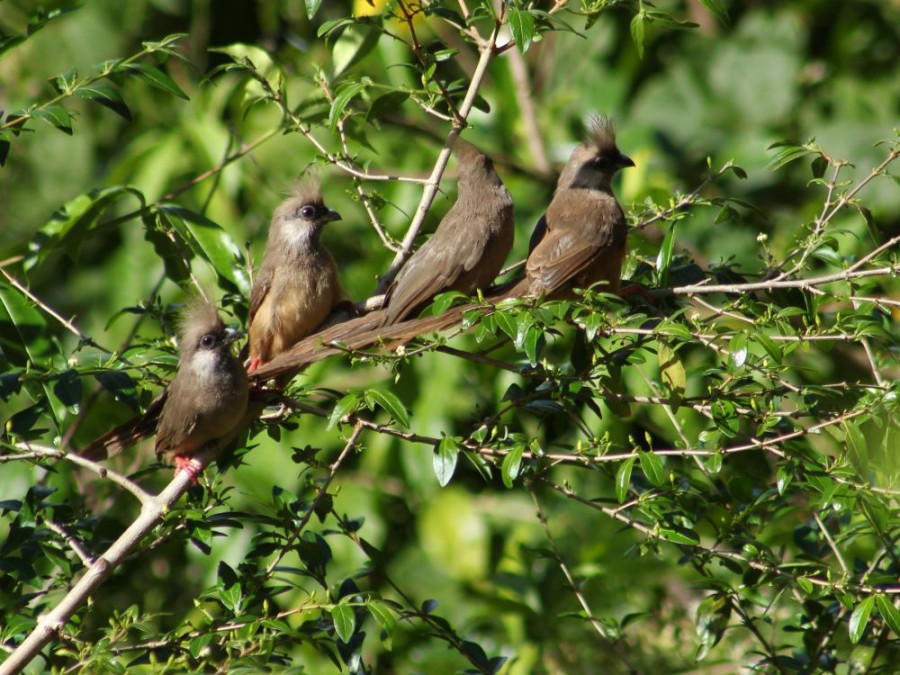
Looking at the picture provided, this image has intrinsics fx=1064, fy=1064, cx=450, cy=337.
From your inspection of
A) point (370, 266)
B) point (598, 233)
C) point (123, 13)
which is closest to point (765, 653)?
point (598, 233)

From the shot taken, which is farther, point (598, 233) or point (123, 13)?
point (123, 13)

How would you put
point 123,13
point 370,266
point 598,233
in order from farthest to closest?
1. point 123,13
2. point 370,266
3. point 598,233

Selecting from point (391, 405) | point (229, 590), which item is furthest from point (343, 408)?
point (229, 590)

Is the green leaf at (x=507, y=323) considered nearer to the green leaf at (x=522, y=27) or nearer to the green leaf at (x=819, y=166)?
the green leaf at (x=522, y=27)

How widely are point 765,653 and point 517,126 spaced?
4062 millimetres

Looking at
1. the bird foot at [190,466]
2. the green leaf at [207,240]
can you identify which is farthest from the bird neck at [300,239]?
the bird foot at [190,466]

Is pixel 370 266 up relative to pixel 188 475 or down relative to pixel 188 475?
down

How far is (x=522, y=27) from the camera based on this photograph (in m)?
2.88

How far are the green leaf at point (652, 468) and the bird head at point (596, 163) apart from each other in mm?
1572

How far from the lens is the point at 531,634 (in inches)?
204

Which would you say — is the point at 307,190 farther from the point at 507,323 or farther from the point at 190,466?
the point at 507,323

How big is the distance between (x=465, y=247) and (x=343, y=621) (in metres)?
1.44

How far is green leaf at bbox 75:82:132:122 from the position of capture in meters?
3.02

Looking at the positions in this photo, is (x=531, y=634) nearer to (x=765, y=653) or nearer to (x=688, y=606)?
(x=688, y=606)
